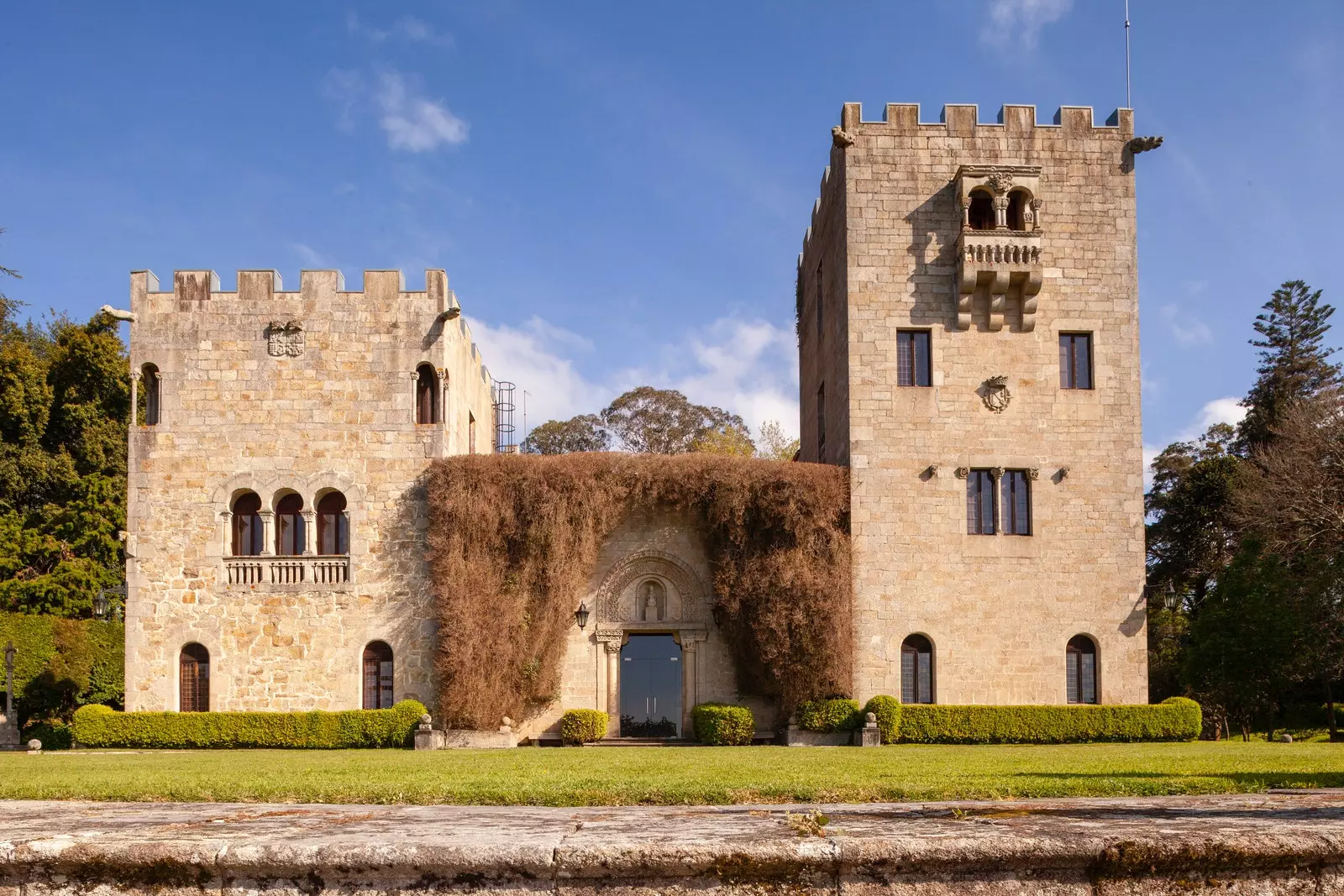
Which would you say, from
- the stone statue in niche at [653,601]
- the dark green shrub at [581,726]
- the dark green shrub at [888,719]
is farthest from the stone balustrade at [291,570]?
the dark green shrub at [888,719]

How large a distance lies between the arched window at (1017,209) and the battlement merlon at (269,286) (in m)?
12.4

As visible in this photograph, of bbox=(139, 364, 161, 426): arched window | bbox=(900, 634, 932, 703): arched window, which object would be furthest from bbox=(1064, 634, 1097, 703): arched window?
bbox=(139, 364, 161, 426): arched window

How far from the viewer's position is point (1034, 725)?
23.0 m

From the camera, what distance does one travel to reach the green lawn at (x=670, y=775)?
8383 mm

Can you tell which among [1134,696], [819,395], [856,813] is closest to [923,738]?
[1134,696]

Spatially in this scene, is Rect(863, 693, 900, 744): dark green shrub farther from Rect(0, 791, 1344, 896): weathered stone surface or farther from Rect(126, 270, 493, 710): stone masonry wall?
Rect(0, 791, 1344, 896): weathered stone surface

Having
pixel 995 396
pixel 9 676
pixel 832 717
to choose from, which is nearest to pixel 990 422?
pixel 995 396

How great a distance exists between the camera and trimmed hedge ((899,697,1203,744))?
2288 cm

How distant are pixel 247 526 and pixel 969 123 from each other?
59.0 ft

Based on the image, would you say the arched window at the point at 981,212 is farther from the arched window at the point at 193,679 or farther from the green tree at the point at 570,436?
the green tree at the point at 570,436

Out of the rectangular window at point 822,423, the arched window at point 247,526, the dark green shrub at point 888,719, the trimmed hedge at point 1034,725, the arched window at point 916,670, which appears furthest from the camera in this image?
the rectangular window at point 822,423

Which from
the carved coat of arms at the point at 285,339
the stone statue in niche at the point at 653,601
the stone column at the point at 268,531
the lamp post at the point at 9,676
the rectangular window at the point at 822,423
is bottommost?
the lamp post at the point at 9,676

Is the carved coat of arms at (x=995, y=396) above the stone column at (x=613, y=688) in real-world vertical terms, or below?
above

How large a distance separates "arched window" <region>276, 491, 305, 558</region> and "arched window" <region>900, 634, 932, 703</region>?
13.0 m
